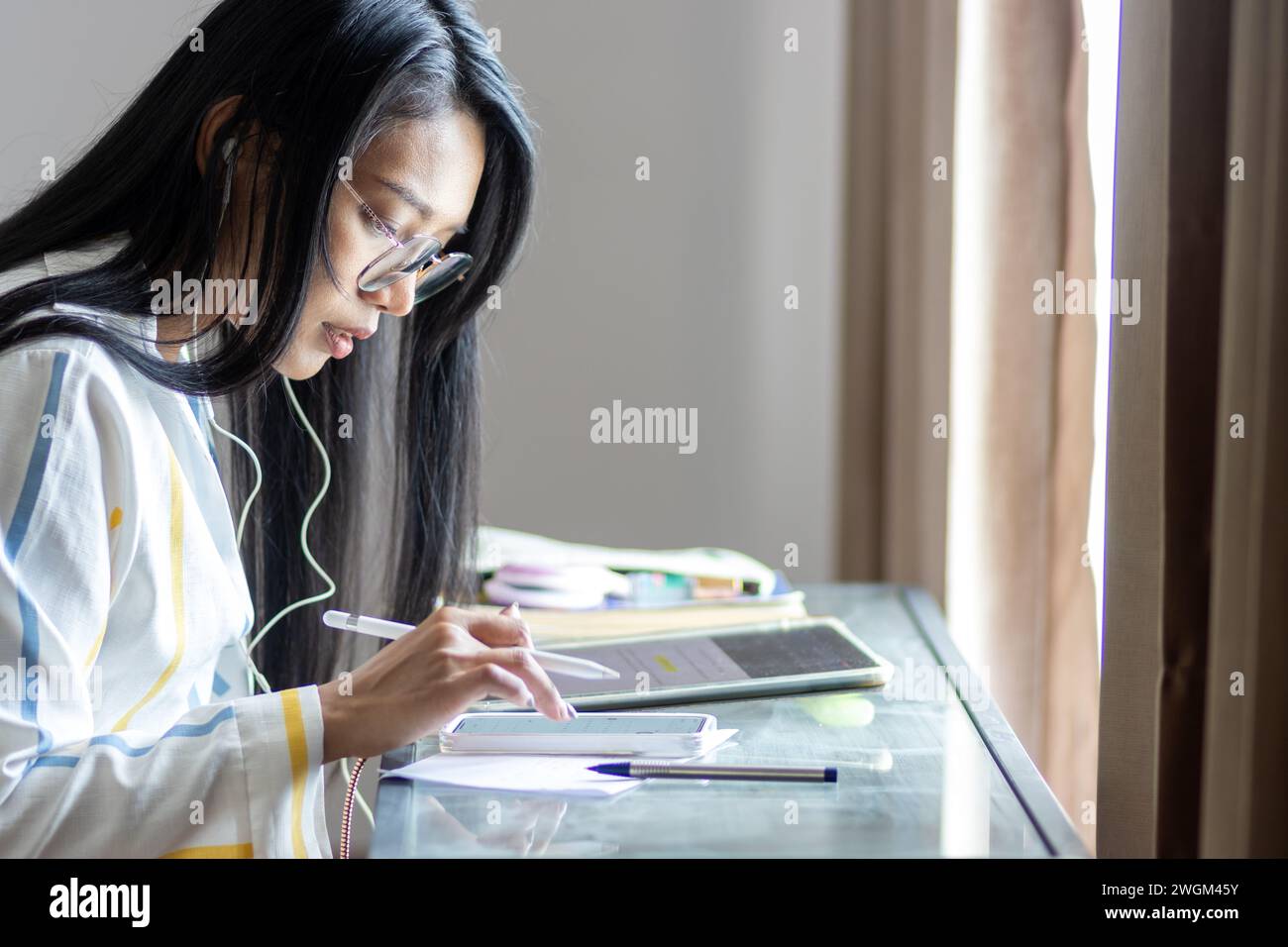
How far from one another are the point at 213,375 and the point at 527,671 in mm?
325

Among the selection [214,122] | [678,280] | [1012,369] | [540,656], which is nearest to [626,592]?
[540,656]

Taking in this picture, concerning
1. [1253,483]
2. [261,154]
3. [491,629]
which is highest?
[261,154]

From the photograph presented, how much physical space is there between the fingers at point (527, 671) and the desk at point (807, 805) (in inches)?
3.0

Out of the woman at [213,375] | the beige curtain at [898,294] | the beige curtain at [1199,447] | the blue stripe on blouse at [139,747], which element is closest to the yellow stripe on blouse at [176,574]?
the woman at [213,375]

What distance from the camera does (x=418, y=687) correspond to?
0.79 m

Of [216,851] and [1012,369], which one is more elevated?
[1012,369]

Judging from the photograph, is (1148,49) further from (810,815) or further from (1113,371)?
(810,815)

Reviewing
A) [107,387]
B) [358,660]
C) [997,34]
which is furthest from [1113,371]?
[358,660]

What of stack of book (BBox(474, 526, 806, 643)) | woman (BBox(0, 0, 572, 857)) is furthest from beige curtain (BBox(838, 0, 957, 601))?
woman (BBox(0, 0, 572, 857))

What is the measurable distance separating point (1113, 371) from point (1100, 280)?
56cm

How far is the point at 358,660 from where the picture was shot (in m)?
1.76

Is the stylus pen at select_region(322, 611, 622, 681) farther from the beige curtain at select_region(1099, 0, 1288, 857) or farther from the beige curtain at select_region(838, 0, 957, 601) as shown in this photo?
the beige curtain at select_region(838, 0, 957, 601)

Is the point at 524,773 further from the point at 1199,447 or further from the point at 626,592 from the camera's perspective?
the point at 626,592

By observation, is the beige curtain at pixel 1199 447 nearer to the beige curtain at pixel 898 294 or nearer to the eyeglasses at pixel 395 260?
the eyeglasses at pixel 395 260
